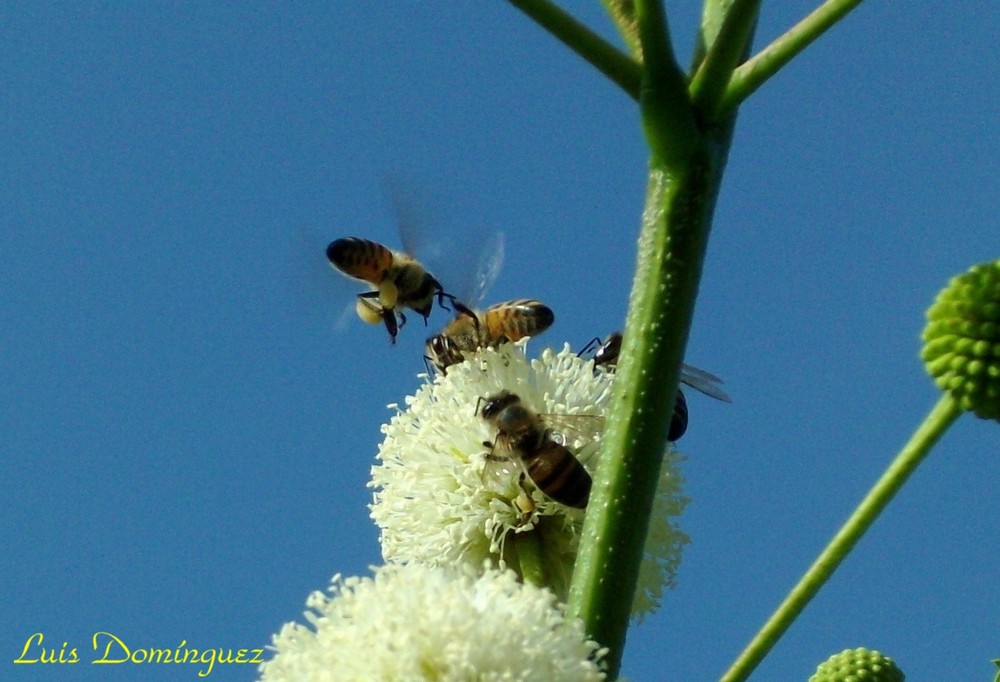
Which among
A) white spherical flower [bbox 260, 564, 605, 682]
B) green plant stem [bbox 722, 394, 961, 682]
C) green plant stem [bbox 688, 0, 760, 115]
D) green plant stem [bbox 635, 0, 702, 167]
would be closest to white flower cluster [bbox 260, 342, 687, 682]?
white spherical flower [bbox 260, 564, 605, 682]

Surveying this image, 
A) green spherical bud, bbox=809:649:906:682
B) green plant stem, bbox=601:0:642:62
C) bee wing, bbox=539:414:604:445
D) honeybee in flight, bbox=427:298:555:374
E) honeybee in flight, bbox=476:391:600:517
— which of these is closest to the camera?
green plant stem, bbox=601:0:642:62

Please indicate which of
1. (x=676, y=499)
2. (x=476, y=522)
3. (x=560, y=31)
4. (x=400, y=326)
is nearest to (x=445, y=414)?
(x=476, y=522)

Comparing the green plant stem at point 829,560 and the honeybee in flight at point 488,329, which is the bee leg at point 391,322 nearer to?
the honeybee in flight at point 488,329

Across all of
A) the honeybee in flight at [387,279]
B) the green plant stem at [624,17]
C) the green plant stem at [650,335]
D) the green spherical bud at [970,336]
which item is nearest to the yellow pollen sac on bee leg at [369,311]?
the honeybee in flight at [387,279]

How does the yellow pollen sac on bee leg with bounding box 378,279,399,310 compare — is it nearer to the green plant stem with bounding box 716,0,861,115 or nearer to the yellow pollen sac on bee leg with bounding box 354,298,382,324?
the yellow pollen sac on bee leg with bounding box 354,298,382,324

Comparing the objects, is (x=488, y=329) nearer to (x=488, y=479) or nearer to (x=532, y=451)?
(x=488, y=479)

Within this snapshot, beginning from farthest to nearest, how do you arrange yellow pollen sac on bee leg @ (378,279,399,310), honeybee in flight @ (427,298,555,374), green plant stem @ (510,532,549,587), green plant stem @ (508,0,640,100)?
yellow pollen sac on bee leg @ (378,279,399,310) → honeybee in flight @ (427,298,555,374) → green plant stem @ (510,532,549,587) → green plant stem @ (508,0,640,100)

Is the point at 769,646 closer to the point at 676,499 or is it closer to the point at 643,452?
the point at 643,452

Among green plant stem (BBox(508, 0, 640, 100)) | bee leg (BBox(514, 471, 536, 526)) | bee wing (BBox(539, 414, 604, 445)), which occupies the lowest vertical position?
green plant stem (BBox(508, 0, 640, 100))
